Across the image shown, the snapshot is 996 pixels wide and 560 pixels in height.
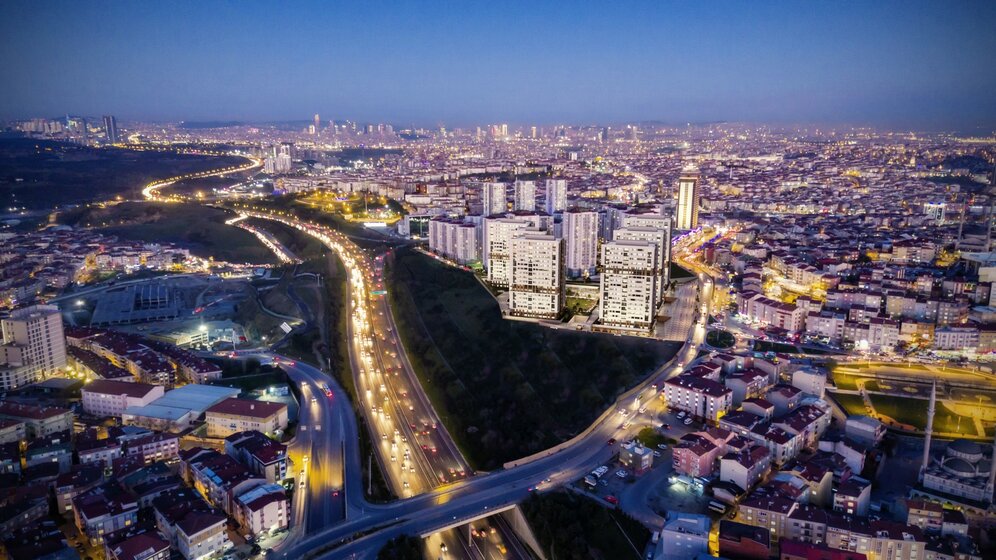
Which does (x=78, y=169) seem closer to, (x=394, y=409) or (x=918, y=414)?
(x=394, y=409)

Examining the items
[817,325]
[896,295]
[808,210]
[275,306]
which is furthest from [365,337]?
[808,210]

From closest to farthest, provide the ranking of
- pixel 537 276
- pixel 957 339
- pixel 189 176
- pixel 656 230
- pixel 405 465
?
pixel 405 465
pixel 957 339
pixel 537 276
pixel 656 230
pixel 189 176

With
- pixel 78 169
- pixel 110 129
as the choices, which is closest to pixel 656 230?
pixel 78 169

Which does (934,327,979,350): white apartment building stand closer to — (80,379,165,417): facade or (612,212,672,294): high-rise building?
(612,212,672,294): high-rise building

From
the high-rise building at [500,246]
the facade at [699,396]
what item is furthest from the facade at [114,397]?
the facade at [699,396]

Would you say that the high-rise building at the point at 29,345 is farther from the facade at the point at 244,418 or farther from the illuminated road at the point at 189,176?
the illuminated road at the point at 189,176

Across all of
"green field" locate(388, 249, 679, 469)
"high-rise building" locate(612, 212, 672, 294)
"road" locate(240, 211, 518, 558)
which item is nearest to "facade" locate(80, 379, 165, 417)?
"road" locate(240, 211, 518, 558)

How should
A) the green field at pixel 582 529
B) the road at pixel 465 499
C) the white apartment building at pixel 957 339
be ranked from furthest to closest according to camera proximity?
the white apartment building at pixel 957 339, the road at pixel 465 499, the green field at pixel 582 529
